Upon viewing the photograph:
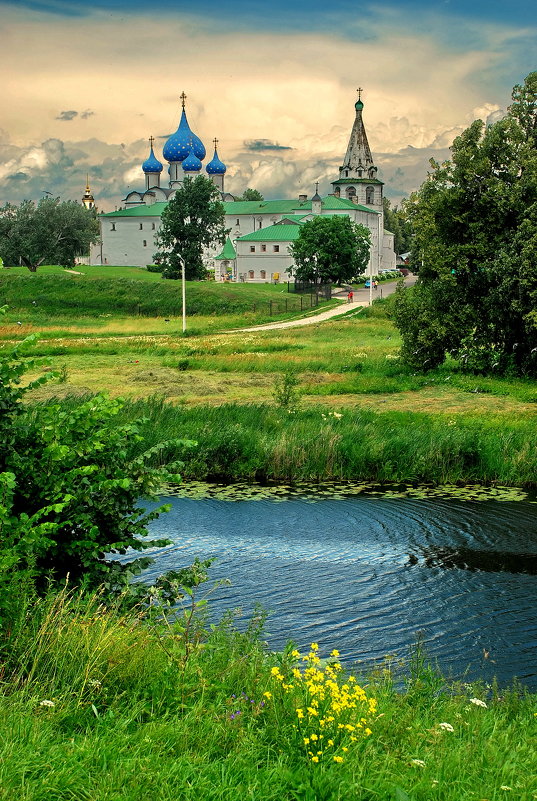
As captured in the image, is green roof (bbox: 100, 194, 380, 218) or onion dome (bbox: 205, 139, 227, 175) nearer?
green roof (bbox: 100, 194, 380, 218)

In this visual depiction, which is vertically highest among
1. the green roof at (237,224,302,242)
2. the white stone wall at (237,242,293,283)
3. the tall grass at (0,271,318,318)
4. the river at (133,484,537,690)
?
the green roof at (237,224,302,242)

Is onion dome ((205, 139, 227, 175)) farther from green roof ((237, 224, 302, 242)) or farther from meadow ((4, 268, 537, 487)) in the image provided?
meadow ((4, 268, 537, 487))

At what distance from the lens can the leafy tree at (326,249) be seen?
8150cm

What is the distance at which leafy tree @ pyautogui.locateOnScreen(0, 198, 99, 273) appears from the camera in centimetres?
8606

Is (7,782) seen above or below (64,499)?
below

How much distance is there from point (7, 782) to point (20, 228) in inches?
3406

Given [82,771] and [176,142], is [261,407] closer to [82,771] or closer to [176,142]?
[82,771]

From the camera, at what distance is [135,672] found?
6.20 m

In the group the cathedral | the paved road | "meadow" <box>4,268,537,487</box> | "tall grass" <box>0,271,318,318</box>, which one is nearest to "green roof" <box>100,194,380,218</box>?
the cathedral

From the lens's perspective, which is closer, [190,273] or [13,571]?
[13,571]

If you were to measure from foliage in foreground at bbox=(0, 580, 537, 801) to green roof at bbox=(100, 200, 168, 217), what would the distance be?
113m

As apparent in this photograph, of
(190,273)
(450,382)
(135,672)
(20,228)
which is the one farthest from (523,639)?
(20,228)

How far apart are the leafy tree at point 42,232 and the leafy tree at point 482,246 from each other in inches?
2533

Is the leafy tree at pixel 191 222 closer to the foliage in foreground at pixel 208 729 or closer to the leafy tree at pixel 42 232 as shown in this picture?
the leafy tree at pixel 42 232
